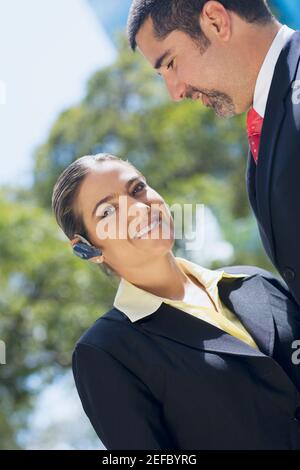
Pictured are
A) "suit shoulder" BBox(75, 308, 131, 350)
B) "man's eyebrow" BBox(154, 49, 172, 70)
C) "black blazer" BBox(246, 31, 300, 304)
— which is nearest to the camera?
"black blazer" BBox(246, 31, 300, 304)

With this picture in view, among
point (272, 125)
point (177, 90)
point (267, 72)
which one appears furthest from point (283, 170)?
point (177, 90)

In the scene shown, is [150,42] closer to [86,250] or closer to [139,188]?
[139,188]

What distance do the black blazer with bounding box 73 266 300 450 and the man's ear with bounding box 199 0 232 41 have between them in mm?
697

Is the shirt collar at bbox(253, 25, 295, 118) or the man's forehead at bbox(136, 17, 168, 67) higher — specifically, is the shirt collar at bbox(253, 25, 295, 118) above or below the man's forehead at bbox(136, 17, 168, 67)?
below

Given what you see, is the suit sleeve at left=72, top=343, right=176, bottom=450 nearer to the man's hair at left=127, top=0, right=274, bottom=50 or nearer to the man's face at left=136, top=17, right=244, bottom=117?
the man's face at left=136, top=17, right=244, bottom=117

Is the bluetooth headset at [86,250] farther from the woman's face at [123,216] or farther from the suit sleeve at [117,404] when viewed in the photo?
the suit sleeve at [117,404]

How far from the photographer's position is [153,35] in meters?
1.92

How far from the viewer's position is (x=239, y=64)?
1896mm

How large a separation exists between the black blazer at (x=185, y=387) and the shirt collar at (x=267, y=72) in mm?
549

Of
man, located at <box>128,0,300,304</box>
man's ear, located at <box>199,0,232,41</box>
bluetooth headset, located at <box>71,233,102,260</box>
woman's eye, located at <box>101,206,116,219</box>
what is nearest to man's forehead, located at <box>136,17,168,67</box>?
man, located at <box>128,0,300,304</box>

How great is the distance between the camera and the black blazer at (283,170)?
1.70 meters

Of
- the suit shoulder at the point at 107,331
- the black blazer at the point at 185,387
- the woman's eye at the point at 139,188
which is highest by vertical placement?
the woman's eye at the point at 139,188

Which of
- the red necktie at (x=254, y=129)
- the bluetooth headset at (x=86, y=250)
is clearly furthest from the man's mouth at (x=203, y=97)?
the bluetooth headset at (x=86, y=250)

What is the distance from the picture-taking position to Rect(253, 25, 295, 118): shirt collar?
1.86m
